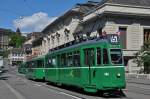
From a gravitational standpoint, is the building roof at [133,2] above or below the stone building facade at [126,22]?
above

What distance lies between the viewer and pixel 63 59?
1042 inches

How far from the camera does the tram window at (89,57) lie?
2074 cm

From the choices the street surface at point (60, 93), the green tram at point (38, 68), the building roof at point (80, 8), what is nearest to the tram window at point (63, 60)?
the street surface at point (60, 93)

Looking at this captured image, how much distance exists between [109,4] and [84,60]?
37342 mm

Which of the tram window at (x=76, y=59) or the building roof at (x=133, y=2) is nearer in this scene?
the tram window at (x=76, y=59)

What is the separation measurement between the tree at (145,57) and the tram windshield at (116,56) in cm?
3317

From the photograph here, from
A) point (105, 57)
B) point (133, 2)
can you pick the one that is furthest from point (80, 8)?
point (105, 57)

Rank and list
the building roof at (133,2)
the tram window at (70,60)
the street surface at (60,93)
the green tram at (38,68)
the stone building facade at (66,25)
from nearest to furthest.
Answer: the street surface at (60,93), the tram window at (70,60), the green tram at (38,68), the building roof at (133,2), the stone building facade at (66,25)

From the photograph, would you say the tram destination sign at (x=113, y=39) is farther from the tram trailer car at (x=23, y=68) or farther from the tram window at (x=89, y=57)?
the tram trailer car at (x=23, y=68)

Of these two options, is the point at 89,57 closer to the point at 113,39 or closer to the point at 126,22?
the point at 113,39

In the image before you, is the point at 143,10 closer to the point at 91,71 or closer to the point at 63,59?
the point at 63,59

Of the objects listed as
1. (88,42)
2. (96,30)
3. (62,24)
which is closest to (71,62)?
(88,42)

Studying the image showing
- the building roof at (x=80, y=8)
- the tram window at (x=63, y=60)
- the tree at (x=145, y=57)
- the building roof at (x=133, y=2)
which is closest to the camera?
the tram window at (x=63, y=60)

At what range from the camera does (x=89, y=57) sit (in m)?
21.0
